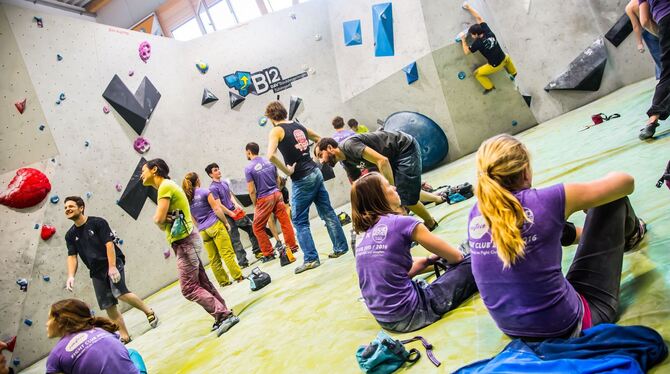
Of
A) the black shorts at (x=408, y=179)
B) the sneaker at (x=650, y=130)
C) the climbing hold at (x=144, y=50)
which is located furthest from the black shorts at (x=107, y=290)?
the sneaker at (x=650, y=130)

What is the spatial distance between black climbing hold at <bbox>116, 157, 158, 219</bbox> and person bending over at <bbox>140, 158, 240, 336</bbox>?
4088mm

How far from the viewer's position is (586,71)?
7539 mm

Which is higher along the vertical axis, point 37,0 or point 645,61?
point 37,0

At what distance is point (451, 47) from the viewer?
26.2ft

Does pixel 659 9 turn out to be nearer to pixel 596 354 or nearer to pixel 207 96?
pixel 596 354

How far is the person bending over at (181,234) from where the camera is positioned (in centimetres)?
352

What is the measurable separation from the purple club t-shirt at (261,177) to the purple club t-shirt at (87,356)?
10.2ft

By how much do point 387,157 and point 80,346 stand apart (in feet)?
8.67

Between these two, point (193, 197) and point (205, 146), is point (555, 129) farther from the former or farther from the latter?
point (205, 146)

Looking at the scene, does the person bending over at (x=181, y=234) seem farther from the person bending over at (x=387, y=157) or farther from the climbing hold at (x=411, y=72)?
the climbing hold at (x=411, y=72)

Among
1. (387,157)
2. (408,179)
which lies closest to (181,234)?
(387,157)

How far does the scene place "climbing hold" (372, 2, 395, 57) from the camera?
27.3 ft

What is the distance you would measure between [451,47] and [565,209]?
7.24 meters

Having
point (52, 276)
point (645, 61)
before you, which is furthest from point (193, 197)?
point (645, 61)
